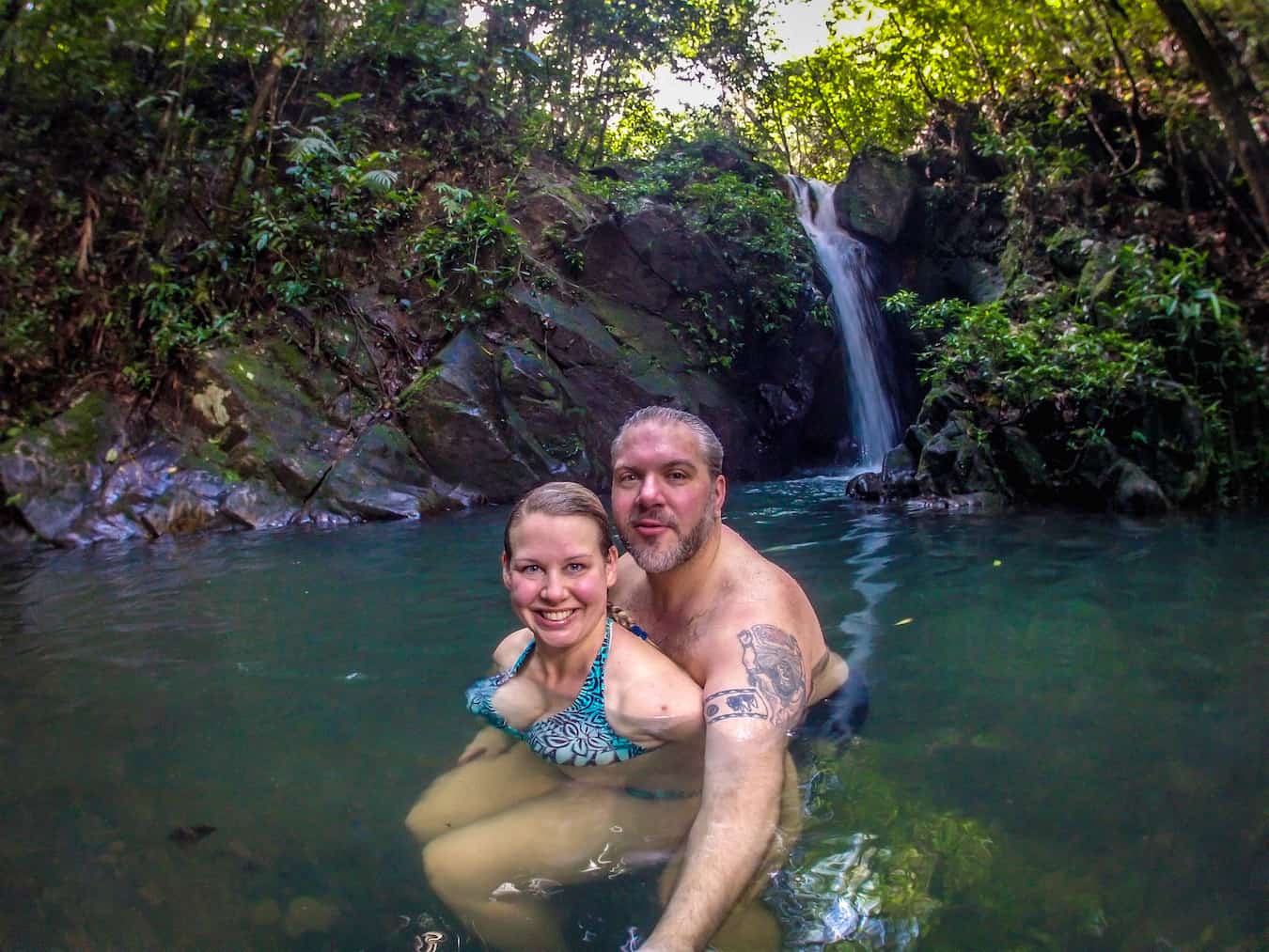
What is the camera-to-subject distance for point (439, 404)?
985cm

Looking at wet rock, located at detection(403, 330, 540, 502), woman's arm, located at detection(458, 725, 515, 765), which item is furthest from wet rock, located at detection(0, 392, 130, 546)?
woman's arm, located at detection(458, 725, 515, 765)

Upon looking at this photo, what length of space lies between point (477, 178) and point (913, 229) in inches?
292

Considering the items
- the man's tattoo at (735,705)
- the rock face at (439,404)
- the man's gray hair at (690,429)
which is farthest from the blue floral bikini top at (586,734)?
the rock face at (439,404)

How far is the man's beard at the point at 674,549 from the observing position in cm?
273

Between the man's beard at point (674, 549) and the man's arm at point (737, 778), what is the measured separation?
0.33 metres

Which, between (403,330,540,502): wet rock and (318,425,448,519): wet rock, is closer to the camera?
(318,425,448,519): wet rock

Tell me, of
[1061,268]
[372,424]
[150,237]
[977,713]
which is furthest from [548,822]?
[1061,268]

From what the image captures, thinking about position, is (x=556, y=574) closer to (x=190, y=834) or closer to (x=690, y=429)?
(x=690, y=429)

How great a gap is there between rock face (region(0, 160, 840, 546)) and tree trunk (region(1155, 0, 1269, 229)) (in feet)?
22.8

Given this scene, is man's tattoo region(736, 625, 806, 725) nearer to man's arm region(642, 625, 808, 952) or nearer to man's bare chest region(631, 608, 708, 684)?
man's arm region(642, 625, 808, 952)

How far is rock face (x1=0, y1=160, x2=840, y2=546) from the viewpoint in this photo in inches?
329

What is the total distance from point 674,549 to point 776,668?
1.61 feet

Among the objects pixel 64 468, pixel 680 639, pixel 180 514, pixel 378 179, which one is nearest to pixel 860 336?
pixel 378 179

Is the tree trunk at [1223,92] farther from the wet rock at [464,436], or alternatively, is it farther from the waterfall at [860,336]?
the waterfall at [860,336]
